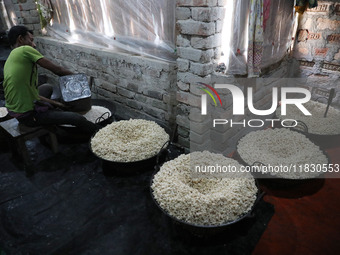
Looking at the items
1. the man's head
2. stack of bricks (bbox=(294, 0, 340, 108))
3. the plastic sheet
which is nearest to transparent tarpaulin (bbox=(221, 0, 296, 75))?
the plastic sheet

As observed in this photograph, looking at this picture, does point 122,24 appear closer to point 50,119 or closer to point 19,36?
point 19,36

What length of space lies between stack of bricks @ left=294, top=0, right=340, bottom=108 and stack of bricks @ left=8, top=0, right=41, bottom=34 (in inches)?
229

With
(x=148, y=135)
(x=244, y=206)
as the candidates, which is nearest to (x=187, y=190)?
(x=244, y=206)

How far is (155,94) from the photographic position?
405 cm

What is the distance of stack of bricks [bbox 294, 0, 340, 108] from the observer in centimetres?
440

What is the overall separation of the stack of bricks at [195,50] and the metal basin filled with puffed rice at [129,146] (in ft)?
1.62

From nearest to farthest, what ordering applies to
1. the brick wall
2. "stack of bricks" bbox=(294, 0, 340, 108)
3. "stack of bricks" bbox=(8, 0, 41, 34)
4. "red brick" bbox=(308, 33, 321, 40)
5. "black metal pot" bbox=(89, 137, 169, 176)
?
the brick wall
"black metal pot" bbox=(89, 137, 169, 176)
"stack of bricks" bbox=(294, 0, 340, 108)
"red brick" bbox=(308, 33, 321, 40)
"stack of bricks" bbox=(8, 0, 41, 34)

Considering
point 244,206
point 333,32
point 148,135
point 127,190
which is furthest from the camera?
point 333,32

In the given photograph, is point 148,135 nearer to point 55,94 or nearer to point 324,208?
point 324,208

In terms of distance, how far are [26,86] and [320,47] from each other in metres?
4.96

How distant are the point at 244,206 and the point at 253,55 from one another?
6.51 ft

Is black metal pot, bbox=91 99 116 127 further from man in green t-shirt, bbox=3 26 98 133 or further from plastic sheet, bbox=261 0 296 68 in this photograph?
plastic sheet, bbox=261 0 296 68

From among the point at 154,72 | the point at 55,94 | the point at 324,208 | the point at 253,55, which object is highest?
the point at 253,55

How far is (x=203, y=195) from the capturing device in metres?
2.41
